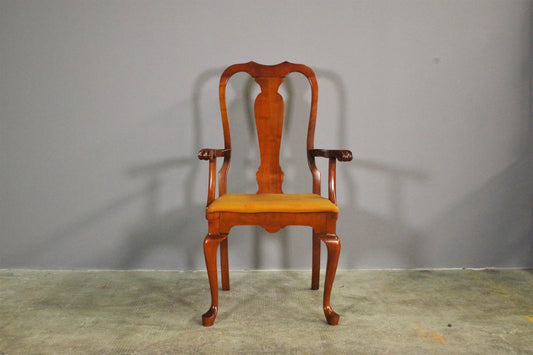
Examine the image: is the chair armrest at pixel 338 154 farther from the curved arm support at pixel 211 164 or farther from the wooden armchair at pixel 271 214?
the curved arm support at pixel 211 164


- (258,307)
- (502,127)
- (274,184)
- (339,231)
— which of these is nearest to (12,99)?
(274,184)

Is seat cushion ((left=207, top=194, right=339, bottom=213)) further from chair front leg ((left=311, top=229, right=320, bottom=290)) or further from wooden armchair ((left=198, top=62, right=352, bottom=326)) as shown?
chair front leg ((left=311, top=229, right=320, bottom=290))

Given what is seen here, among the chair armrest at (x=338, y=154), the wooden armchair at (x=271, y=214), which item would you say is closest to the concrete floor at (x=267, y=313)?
the wooden armchair at (x=271, y=214)

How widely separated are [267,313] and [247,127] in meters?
1.15

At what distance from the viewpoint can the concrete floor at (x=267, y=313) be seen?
167 centimetres

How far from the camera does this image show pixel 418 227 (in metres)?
2.73

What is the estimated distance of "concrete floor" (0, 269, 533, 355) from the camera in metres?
1.67

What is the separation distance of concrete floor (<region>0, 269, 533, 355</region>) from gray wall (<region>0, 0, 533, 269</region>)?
207 millimetres

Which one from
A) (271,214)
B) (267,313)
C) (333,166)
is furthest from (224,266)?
(333,166)

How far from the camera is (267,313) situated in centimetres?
200

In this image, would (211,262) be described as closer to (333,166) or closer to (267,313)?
(267,313)

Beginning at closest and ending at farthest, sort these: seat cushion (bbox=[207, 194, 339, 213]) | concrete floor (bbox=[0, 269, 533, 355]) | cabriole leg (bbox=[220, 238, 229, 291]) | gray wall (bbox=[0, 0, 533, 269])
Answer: concrete floor (bbox=[0, 269, 533, 355]), seat cushion (bbox=[207, 194, 339, 213]), cabriole leg (bbox=[220, 238, 229, 291]), gray wall (bbox=[0, 0, 533, 269])

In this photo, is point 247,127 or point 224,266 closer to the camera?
point 224,266

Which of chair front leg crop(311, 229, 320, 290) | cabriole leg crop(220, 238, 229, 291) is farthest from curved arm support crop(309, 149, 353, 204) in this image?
cabriole leg crop(220, 238, 229, 291)
